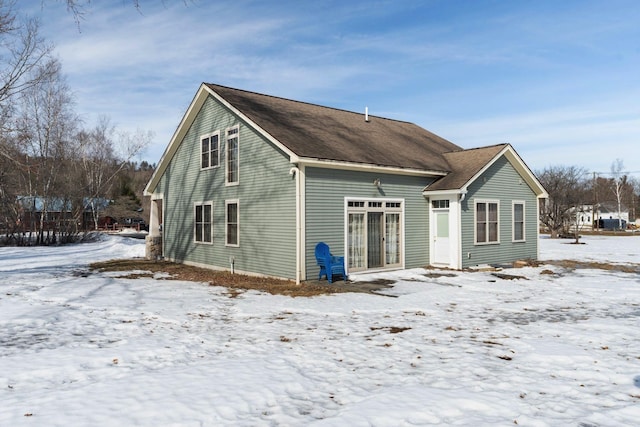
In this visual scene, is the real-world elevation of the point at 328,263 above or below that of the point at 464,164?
below

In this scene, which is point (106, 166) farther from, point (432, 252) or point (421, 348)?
point (421, 348)

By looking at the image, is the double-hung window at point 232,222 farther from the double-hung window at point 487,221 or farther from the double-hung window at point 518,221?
the double-hung window at point 518,221

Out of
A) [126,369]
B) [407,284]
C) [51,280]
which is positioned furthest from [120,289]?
[407,284]

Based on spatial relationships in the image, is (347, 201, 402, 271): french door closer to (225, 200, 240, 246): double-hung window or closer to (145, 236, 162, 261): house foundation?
(225, 200, 240, 246): double-hung window

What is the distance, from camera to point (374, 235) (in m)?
14.4

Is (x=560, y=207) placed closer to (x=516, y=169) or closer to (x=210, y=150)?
(x=516, y=169)

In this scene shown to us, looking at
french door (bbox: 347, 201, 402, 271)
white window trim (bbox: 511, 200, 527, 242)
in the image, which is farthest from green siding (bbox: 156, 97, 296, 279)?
white window trim (bbox: 511, 200, 527, 242)

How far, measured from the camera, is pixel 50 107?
110 feet

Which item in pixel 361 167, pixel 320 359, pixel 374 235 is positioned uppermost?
pixel 361 167

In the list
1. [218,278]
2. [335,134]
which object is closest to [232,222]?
[218,278]

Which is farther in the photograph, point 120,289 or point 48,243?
point 48,243

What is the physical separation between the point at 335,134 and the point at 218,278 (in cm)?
630

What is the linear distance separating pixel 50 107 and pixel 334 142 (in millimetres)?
28659

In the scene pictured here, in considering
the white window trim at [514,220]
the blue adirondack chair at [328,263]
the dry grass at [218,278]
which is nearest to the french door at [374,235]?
the blue adirondack chair at [328,263]
